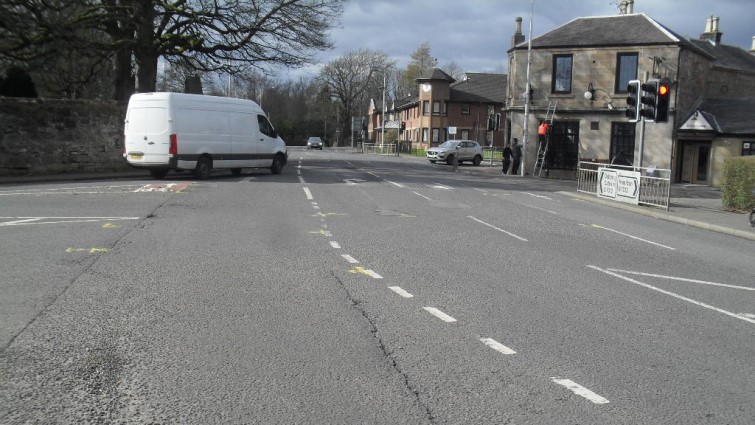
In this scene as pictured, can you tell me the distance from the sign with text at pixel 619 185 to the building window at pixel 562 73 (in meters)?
13.4

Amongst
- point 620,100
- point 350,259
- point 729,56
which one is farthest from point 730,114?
point 350,259

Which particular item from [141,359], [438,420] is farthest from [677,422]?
[141,359]

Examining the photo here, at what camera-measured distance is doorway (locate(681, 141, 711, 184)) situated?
3216 centimetres

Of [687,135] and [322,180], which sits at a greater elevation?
[687,135]

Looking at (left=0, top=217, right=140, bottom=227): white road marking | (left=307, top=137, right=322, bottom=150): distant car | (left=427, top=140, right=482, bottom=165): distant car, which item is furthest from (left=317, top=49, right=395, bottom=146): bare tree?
(left=0, top=217, right=140, bottom=227): white road marking

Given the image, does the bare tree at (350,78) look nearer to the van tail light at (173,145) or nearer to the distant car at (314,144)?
the distant car at (314,144)

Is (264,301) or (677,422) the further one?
(264,301)

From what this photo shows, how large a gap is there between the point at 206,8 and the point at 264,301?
2401cm

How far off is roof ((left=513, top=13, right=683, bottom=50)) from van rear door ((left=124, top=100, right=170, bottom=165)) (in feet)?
68.7

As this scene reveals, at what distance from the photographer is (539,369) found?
5.03 meters

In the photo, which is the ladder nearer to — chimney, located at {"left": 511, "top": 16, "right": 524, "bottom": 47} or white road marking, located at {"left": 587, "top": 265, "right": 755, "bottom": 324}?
chimney, located at {"left": 511, "top": 16, "right": 524, "bottom": 47}

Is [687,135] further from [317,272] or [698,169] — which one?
[317,272]

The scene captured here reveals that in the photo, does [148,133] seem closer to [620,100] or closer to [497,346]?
[497,346]

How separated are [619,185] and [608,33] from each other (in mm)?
15721
